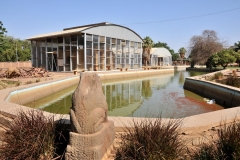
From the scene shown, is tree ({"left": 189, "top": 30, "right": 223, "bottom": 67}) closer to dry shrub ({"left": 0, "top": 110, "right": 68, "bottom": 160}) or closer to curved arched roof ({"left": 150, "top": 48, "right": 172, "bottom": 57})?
curved arched roof ({"left": 150, "top": 48, "right": 172, "bottom": 57})

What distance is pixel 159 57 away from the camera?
40.8m

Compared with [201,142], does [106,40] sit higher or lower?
higher

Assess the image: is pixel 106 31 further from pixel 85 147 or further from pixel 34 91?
pixel 85 147

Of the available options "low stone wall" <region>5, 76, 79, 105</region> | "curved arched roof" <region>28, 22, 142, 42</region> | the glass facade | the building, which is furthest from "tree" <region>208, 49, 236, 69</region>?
"low stone wall" <region>5, 76, 79, 105</region>

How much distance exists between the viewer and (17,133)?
2.75 metres

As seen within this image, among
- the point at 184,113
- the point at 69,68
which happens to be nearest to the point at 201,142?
the point at 184,113

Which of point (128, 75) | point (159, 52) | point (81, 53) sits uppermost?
point (159, 52)

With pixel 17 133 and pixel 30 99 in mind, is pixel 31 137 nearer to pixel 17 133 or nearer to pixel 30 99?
pixel 17 133

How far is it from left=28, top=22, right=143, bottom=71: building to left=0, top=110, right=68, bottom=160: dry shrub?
54.9ft

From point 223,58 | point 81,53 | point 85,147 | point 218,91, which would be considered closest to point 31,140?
point 85,147

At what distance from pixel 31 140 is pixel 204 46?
1420 inches

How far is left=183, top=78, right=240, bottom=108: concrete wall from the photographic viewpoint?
24.0 feet

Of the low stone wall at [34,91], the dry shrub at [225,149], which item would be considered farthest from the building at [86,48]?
the dry shrub at [225,149]

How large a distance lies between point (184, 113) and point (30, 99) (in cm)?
602
